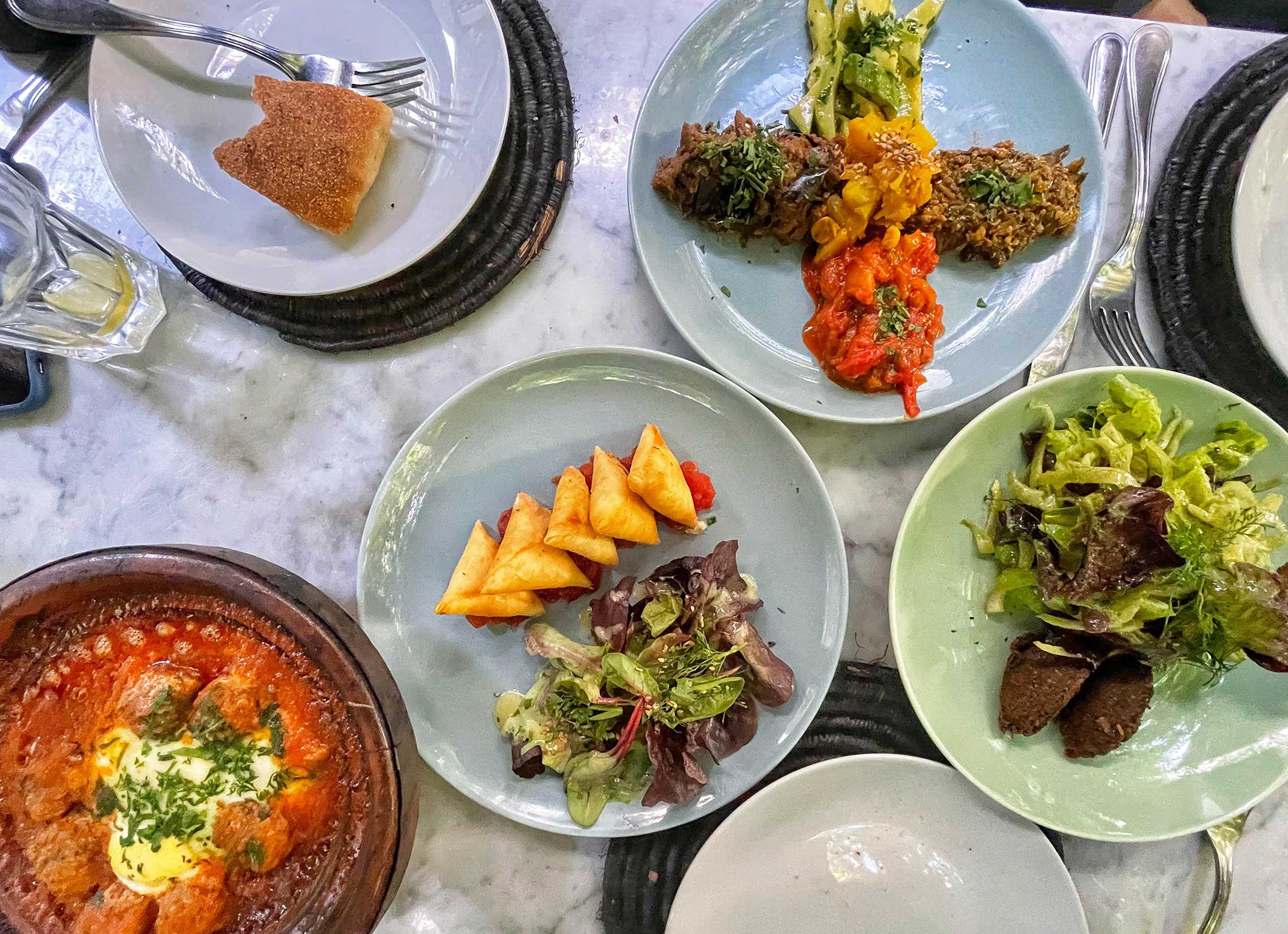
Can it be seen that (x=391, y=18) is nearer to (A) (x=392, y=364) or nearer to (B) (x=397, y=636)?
(A) (x=392, y=364)

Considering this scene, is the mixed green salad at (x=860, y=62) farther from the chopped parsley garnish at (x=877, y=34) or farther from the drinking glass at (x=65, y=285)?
the drinking glass at (x=65, y=285)

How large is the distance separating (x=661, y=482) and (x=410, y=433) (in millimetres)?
651

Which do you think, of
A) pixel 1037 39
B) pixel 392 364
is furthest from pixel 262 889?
pixel 1037 39

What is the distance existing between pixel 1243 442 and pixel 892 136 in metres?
1.01

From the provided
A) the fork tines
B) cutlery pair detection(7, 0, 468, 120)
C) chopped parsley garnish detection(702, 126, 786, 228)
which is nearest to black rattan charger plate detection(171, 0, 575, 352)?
cutlery pair detection(7, 0, 468, 120)

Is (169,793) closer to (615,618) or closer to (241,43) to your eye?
(615,618)

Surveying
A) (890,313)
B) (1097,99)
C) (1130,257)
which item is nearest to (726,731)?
(890,313)

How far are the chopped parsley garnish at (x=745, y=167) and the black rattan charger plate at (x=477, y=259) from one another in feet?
1.34

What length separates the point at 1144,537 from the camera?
1.49 m

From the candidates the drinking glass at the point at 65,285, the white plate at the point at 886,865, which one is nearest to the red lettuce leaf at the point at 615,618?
the white plate at the point at 886,865

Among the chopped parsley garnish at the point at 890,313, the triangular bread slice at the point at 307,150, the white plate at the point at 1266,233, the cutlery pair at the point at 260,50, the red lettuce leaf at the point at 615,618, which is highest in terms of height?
the cutlery pair at the point at 260,50

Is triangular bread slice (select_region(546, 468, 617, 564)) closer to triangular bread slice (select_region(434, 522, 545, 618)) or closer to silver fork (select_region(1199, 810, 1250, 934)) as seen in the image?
triangular bread slice (select_region(434, 522, 545, 618))

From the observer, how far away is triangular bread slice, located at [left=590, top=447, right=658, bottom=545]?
1.53 meters

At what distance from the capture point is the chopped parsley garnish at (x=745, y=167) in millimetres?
1571
